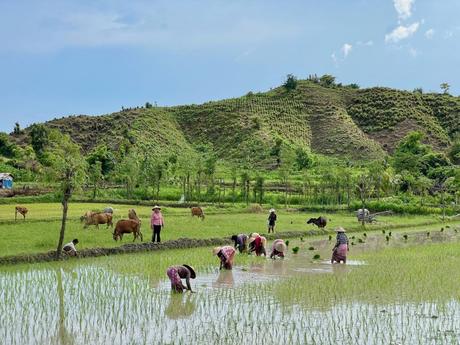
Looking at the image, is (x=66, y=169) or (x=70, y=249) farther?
(x=66, y=169)

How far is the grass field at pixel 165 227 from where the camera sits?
18.6 meters

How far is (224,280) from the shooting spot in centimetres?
1384

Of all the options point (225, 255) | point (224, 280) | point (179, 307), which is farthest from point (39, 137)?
point (179, 307)

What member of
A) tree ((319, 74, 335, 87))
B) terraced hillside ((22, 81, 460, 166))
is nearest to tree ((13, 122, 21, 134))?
terraced hillside ((22, 81, 460, 166))

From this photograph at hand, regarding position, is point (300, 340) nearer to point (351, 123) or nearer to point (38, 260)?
point (38, 260)

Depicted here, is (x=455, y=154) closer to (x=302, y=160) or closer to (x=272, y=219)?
(x=302, y=160)

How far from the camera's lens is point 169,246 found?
65.9 feet

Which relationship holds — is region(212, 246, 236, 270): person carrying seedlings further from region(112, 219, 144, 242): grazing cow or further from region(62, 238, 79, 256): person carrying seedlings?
region(112, 219, 144, 242): grazing cow

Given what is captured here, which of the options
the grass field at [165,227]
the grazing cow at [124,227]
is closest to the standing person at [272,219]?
the grass field at [165,227]

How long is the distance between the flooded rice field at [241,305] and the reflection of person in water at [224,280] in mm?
24

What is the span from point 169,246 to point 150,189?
101 ft

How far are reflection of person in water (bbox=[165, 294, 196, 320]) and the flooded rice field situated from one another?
0.06ft

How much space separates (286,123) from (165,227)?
67.8 metres

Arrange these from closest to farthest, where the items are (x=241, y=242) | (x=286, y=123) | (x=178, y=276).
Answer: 1. (x=178, y=276)
2. (x=241, y=242)
3. (x=286, y=123)
